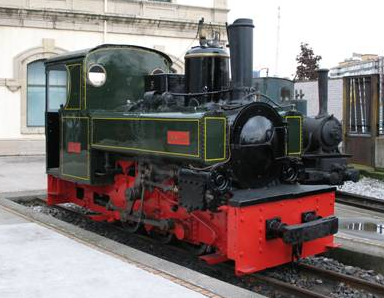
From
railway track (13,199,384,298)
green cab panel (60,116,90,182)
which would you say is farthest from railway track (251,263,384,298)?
green cab panel (60,116,90,182)

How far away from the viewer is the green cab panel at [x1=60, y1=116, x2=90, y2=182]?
287 inches

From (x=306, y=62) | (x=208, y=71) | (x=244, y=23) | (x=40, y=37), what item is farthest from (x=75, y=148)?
(x=306, y=62)

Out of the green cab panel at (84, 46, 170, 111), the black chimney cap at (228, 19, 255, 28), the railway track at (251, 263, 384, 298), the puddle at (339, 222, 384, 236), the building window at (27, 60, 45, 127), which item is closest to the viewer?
the railway track at (251, 263, 384, 298)

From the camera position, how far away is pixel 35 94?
58.9 ft

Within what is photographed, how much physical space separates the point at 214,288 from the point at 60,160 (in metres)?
4.29

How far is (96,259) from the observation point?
5312 millimetres

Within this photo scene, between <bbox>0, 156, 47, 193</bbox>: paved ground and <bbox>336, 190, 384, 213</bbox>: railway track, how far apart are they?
6.16m

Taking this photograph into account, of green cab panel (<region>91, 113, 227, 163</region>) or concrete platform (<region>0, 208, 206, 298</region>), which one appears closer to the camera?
concrete platform (<region>0, 208, 206, 298</region>)

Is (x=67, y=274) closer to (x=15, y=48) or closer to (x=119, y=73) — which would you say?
(x=119, y=73)

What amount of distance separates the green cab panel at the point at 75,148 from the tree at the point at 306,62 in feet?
92.7

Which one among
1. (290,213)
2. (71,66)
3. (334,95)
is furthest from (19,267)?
(334,95)

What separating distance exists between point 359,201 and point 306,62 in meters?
26.1

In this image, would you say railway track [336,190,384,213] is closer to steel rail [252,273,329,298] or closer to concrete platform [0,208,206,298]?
steel rail [252,273,329,298]

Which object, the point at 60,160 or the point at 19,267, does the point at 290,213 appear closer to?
the point at 19,267
